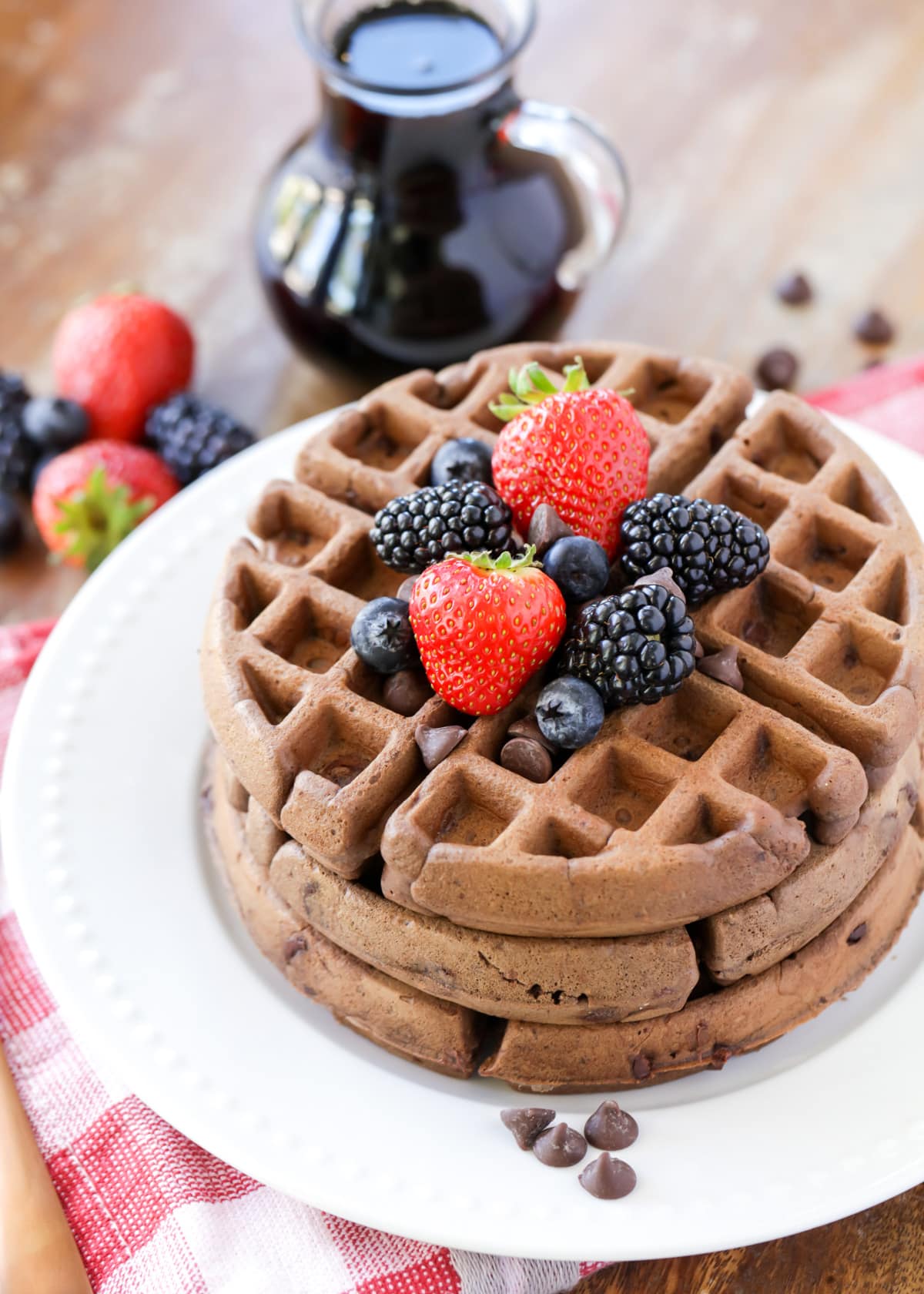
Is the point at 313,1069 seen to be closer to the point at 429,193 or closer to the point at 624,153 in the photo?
the point at 429,193

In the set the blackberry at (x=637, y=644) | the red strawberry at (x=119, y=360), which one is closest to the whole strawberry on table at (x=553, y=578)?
the blackberry at (x=637, y=644)

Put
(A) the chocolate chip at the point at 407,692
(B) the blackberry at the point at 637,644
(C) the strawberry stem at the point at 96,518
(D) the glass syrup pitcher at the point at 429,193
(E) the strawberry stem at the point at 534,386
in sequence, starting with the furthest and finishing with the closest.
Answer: (C) the strawberry stem at the point at 96,518 < (D) the glass syrup pitcher at the point at 429,193 < (E) the strawberry stem at the point at 534,386 < (A) the chocolate chip at the point at 407,692 < (B) the blackberry at the point at 637,644

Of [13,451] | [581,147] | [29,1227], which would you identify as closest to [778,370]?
[581,147]

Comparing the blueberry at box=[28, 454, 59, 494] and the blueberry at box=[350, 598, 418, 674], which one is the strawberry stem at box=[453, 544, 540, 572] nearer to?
the blueberry at box=[350, 598, 418, 674]

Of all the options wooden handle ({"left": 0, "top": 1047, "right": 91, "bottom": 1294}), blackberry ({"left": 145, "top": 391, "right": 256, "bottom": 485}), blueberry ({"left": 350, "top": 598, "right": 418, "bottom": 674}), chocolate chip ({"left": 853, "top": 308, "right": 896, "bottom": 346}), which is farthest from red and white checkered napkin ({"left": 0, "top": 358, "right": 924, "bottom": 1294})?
chocolate chip ({"left": 853, "top": 308, "right": 896, "bottom": 346})

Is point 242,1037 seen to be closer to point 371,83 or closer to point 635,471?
point 635,471

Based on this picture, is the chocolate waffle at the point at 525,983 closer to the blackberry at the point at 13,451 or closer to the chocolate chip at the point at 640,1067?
the chocolate chip at the point at 640,1067
